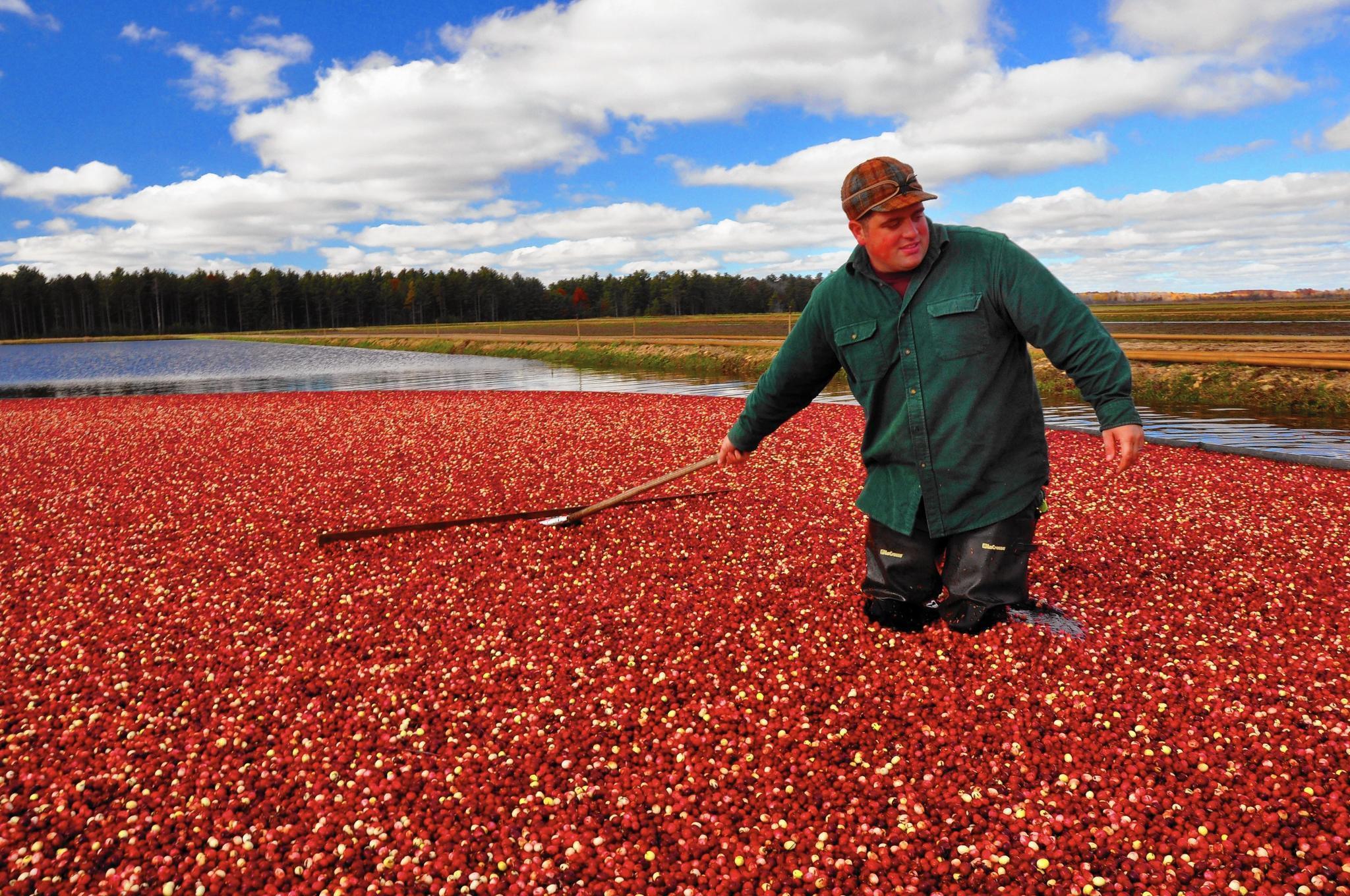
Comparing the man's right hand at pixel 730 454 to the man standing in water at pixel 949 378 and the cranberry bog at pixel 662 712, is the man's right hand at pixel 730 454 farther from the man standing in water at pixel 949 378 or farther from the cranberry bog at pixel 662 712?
the cranberry bog at pixel 662 712

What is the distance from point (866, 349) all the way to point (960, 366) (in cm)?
54

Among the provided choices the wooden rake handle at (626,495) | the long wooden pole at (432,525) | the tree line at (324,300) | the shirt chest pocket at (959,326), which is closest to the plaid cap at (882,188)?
the shirt chest pocket at (959,326)

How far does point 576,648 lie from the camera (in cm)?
513

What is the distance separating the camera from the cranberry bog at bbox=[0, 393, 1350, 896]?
10.7ft

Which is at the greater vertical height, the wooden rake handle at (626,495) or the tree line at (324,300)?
the tree line at (324,300)

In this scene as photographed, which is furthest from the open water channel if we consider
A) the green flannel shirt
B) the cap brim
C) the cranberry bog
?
the cap brim

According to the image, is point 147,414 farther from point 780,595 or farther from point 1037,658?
point 1037,658

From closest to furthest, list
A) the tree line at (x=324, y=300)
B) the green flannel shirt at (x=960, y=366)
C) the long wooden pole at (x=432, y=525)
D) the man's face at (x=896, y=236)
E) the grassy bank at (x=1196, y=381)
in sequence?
the green flannel shirt at (x=960, y=366), the man's face at (x=896, y=236), the long wooden pole at (x=432, y=525), the grassy bank at (x=1196, y=381), the tree line at (x=324, y=300)

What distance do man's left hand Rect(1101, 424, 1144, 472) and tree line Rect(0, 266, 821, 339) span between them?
130 metres

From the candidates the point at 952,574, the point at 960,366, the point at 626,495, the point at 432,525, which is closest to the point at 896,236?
the point at 960,366

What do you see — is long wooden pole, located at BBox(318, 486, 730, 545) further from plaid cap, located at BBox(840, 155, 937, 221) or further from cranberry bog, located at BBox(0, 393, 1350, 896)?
plaid cap, located at BBox(840, 155, 937, 221)

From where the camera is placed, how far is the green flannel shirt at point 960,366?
160 inches

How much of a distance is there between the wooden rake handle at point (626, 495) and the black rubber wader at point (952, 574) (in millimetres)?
1353

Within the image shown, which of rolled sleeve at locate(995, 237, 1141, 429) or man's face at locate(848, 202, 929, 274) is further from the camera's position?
man's face at locate(848, 202, 929, 274)
